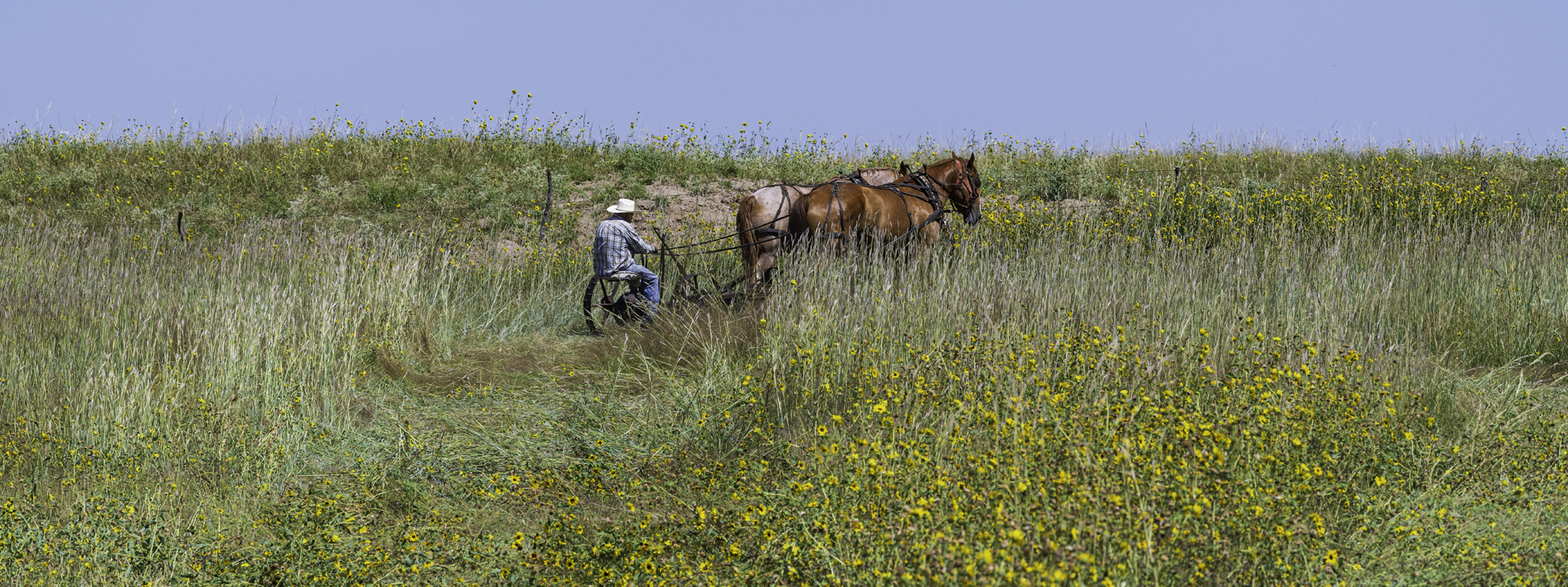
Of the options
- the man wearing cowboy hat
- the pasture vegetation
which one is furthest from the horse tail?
the man wearing cowboy hat

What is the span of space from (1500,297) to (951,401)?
586 centimetres

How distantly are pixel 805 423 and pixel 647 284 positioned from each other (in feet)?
15.5

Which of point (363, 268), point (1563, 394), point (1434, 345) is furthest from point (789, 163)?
point (1563, 394)

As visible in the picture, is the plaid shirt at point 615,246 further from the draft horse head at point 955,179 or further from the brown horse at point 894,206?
the draft horse head at point 955,179

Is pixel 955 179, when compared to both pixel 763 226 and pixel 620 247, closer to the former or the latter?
pixel 763 226

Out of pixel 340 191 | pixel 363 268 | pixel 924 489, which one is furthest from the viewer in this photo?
pixel 340 191

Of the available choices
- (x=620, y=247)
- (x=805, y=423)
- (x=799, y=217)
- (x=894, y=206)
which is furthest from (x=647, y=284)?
(x=805, y=423)

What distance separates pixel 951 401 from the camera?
5.13m

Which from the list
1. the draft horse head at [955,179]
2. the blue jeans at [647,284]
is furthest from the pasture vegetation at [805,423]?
the draft horse head at [955,179]

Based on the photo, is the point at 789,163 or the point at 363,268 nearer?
the point at 363,268

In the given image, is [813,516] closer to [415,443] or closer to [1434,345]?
[415,443]

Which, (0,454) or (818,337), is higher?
(818,337)

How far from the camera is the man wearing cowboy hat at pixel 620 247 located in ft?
33.3

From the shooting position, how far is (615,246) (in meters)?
10.2
